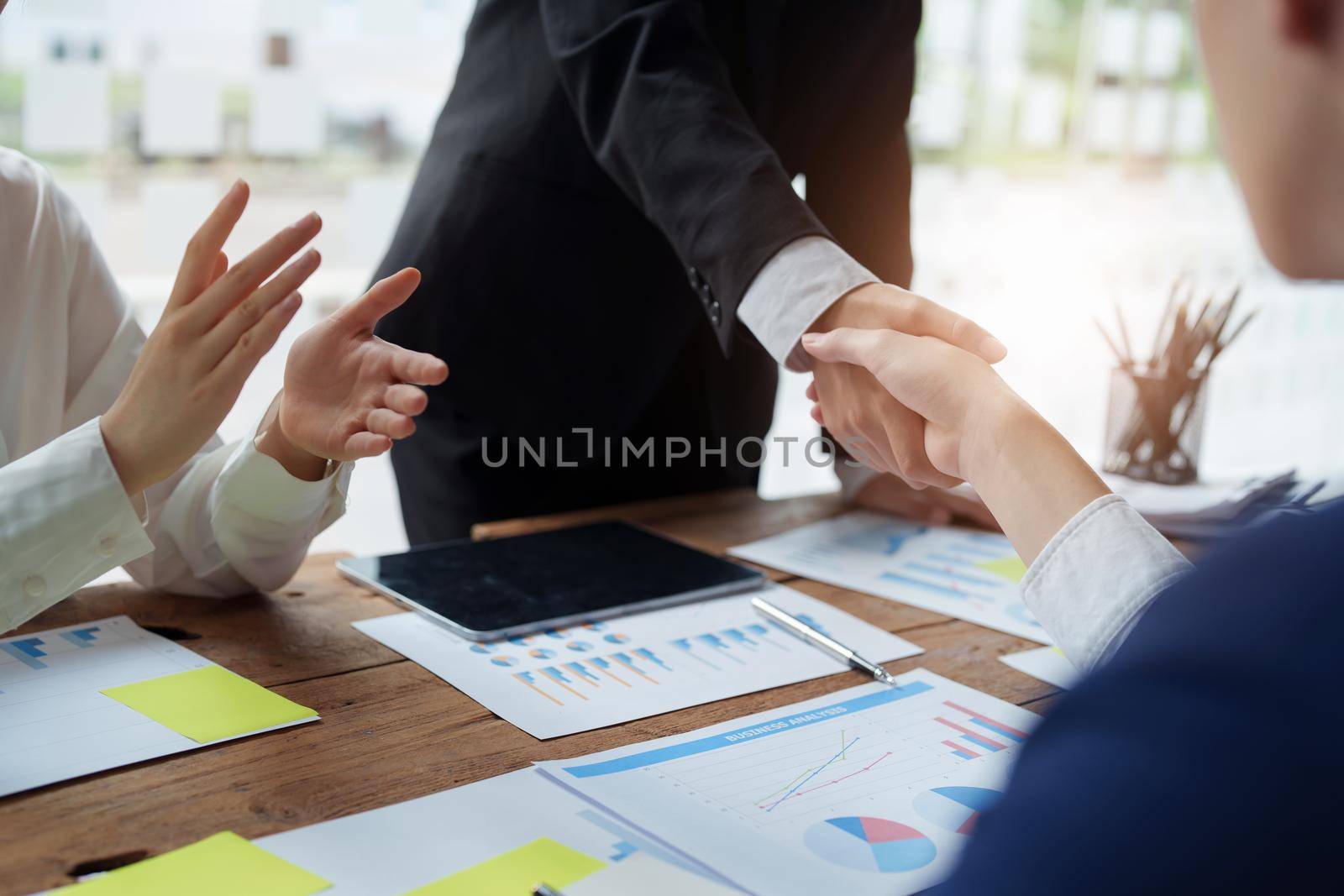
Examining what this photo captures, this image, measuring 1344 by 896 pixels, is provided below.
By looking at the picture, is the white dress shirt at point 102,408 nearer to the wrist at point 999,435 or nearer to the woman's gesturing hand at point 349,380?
the woman's gesturing hand at point 349,380

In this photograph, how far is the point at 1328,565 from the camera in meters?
0.36

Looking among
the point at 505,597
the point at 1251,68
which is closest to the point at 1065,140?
the point at 505,597

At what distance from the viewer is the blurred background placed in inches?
91.5

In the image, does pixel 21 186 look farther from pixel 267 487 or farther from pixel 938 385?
pixel 938 385

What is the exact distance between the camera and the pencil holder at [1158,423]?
5.41ft

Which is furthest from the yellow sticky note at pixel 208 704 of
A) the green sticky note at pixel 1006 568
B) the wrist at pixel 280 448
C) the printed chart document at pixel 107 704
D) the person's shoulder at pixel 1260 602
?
the green sticky note at pixel 1006 568

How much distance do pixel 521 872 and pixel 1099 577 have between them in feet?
1.29

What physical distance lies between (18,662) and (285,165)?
74.8 inches

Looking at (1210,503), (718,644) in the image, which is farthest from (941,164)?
(718,644)

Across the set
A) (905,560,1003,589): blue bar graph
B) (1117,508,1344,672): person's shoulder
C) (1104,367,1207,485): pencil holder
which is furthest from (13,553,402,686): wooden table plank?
(1104,367,1207,485): pencil holder

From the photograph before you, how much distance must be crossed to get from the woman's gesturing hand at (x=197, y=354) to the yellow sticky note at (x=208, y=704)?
14 cm

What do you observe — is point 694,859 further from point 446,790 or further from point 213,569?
point 213,569

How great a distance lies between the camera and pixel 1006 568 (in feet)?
4.10

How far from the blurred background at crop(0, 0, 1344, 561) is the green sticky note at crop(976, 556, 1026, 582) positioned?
54 centimetres
